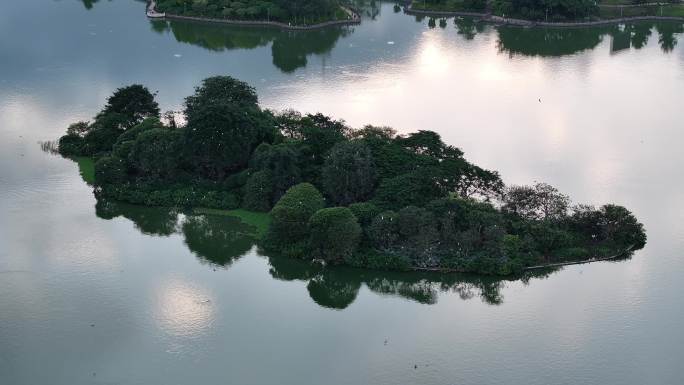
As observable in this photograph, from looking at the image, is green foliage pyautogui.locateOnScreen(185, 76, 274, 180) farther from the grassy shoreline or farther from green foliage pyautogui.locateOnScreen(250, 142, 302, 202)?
the grassy shoreline

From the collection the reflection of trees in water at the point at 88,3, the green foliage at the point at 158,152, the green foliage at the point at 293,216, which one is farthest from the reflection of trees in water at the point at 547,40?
the reflection of trees in water at the point at 88,3

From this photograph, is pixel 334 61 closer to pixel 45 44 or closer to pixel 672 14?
pixel 45 44

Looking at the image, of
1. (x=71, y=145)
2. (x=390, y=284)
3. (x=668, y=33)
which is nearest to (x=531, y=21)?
(x=668, y=33)

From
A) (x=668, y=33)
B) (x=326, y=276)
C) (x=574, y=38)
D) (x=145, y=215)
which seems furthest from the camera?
(x=668, y=33)

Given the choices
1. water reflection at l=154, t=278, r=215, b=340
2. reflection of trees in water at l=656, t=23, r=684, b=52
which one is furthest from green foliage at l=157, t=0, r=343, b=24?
water reflection at l=154, t=278, r=215, b=340

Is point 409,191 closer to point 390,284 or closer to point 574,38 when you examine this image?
point 390,284
